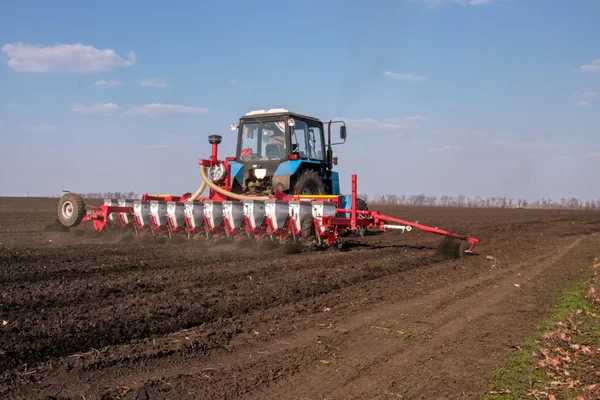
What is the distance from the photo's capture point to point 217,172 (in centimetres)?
1305

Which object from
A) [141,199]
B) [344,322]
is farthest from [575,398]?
[141,199]

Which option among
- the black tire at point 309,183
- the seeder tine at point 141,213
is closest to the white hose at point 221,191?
the black tire at point 309,183

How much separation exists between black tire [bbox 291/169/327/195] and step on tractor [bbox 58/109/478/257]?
2 centimetres

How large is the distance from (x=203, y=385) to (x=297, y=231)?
7.23m

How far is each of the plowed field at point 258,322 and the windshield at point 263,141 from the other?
124 inches

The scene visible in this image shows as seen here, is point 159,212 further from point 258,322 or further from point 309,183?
point 258,322

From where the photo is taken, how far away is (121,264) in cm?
888

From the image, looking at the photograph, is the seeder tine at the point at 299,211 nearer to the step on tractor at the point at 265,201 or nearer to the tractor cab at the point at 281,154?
the step on tractor at the point at 265,201

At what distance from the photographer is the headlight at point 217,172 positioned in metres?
13.0

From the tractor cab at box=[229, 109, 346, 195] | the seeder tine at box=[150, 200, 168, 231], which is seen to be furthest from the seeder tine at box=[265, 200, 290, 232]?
the seeder tine at box=[150, 200, 168, 231]

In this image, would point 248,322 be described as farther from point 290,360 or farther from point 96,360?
point 96,360

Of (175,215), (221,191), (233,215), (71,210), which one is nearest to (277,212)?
(233,215)

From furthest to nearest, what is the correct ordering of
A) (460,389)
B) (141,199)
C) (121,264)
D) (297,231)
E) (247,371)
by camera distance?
(141,199), (297,231), (121,264), (247,371), (460,389)

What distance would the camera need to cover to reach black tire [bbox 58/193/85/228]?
12797mm
